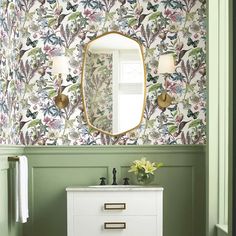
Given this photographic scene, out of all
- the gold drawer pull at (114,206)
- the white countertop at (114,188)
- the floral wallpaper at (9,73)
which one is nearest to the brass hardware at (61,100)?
the floral wallpaper at (9,73)

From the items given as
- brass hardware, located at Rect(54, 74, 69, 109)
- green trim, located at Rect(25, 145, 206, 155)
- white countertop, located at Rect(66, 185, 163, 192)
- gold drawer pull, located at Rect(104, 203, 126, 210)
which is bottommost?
gold drawer pull, located at Rect(104, 203, 126, 210)

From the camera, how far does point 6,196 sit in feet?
12.5

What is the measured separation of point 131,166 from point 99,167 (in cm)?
29

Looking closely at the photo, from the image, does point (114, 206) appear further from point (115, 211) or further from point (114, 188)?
point (114, 188)

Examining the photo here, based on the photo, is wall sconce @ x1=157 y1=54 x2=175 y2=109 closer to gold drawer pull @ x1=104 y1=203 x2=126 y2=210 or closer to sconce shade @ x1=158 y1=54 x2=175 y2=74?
sconce shade @ x1=158 y1=54 x2=175 y2=74

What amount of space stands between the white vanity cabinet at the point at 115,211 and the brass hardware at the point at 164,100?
0.80 meters

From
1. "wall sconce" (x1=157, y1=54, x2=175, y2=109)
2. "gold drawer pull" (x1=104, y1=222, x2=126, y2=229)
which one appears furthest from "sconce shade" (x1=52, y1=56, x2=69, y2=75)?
"gold drawer pull" (x1=104, y1=222, x2=126, y2=229)

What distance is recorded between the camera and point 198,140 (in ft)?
14.3

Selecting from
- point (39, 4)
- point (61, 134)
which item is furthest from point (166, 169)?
point (39, 4)

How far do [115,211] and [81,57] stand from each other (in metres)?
1.40

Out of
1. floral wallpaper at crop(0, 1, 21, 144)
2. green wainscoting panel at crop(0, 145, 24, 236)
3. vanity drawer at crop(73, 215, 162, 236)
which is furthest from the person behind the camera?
vanity drawer at crop(73, 215, 162, 236)

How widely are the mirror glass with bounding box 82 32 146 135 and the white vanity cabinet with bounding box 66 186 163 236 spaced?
2.19 ft

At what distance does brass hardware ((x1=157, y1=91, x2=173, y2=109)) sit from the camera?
4.37 m

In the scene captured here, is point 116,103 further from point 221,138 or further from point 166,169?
point 221,138
